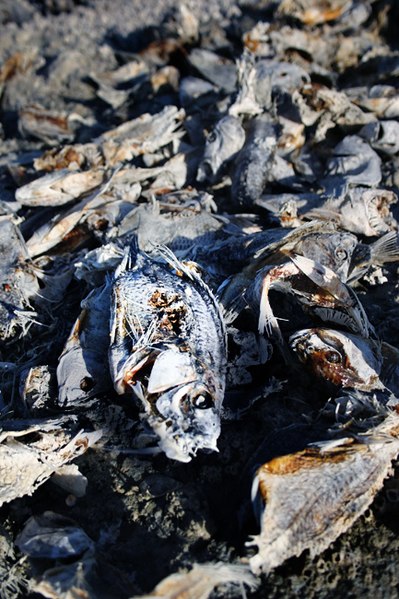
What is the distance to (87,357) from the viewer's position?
2.93m

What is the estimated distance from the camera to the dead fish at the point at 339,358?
2639 millimetres

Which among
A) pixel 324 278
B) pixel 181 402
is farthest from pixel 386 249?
pixel 181 402

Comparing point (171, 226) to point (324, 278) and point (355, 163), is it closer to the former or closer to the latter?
point (324, 278)

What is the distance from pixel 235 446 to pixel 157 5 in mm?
6457

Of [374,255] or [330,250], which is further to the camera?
[374,255]

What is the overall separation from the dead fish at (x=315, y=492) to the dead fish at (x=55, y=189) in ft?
8.46

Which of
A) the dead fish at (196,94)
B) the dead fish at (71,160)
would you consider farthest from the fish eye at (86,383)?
the dead fish at (196,94)

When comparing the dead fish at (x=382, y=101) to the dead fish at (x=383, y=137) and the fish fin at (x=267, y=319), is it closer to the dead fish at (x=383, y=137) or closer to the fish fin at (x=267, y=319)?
the dead fish at (x=383, y=137)

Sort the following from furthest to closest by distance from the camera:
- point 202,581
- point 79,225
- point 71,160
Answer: point 71,160 < point 79,225 < point 202,581

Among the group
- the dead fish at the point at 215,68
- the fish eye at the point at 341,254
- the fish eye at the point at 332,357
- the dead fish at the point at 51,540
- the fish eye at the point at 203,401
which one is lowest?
the dead fish at the point at 51,540

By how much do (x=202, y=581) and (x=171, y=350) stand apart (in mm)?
950

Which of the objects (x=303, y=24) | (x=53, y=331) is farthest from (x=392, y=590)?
(x=303, y=24)

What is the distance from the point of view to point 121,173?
4328 mm

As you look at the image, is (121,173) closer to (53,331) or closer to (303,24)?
(53,331)
